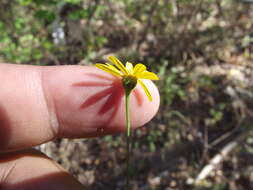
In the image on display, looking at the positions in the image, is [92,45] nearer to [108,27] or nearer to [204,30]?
[108,27]

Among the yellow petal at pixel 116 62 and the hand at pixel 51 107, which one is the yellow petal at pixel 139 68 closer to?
the yellow petal at pixel 116 62

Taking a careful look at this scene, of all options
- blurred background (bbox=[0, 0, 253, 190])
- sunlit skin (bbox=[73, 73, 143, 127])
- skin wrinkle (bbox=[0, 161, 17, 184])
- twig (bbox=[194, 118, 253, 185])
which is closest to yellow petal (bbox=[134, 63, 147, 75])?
sunlit skin (bbox=[73, 73, 143, 127])

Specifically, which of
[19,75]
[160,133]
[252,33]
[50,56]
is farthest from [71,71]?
[252,33]

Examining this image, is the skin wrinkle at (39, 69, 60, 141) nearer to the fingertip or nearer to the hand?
the hand

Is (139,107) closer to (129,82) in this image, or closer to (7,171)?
(129,82)

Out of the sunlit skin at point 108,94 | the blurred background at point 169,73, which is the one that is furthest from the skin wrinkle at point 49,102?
the blurred background at point 169,73

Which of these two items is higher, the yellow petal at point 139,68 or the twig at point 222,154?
the yellow petal at point 139,68
